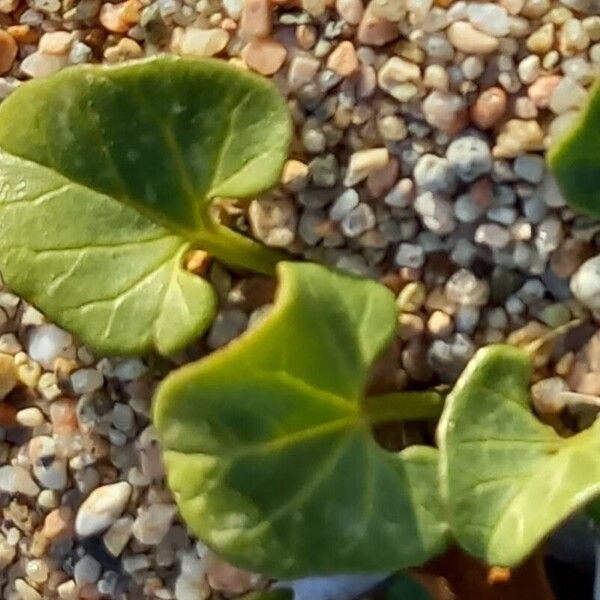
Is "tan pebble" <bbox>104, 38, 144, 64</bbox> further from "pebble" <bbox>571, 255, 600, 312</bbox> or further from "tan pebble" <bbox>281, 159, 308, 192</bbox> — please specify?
"pebble" <bbox>571, 255, 600, 312</bbox>

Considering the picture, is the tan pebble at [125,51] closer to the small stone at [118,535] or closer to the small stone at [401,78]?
the small stone at [401,78]

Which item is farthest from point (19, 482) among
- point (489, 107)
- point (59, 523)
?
point (489, 107)

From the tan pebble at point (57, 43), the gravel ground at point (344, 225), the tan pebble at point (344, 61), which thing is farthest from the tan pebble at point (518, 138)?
the tan pebble at point (57, 43)

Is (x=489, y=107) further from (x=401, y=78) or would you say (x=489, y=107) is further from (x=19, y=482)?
(x=19, y=482)

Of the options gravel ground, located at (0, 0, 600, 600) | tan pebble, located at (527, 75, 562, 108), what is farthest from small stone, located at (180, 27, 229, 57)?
tan pebble, located at (527, 75, 562, 108)

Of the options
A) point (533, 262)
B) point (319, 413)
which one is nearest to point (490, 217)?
point (533, 262)
